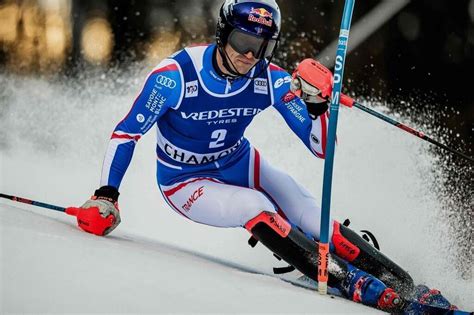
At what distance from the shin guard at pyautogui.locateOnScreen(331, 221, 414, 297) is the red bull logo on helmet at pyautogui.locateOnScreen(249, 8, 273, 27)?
0.99m

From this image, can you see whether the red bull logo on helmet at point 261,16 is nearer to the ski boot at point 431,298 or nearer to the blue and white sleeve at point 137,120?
the blue and white sleeve at point 137,120

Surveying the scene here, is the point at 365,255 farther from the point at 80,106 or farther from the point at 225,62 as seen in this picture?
the point at 80,106

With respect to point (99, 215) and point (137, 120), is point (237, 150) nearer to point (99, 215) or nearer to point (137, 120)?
point (137, 120)

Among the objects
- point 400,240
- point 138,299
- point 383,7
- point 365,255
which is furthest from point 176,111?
point 383,7

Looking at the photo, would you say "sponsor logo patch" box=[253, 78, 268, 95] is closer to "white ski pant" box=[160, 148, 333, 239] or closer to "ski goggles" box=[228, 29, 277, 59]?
"ski goggles" box=[228, 29, 277, 59]

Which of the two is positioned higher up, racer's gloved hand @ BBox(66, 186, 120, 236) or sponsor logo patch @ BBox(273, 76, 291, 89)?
sponsor logo patch @ BBox(273, 76, 291, 89)

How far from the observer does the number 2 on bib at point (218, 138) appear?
353 cm

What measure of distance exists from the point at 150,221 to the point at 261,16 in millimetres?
2330

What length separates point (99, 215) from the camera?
308cm

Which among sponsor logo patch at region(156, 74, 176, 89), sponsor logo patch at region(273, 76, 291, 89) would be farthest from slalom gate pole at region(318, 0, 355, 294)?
sponsor logo patch at region(156, 74, 176, 89)

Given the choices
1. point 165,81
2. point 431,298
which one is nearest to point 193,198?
point 165,81

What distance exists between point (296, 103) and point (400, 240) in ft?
4.54

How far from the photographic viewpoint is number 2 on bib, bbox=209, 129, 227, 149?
3.53 meters

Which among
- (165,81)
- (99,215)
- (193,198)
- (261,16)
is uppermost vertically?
(261,16)
